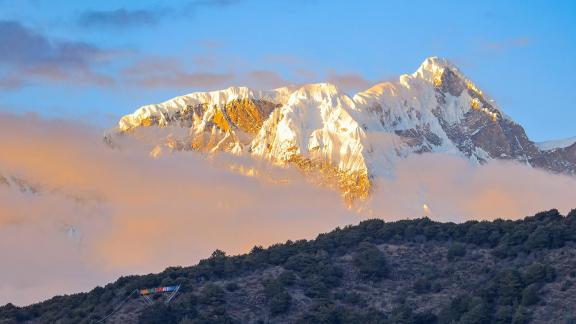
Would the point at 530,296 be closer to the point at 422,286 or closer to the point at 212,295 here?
the point at 422,286

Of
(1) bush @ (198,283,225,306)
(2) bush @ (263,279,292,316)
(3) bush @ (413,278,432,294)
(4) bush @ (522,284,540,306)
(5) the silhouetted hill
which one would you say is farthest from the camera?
(3) bush @ (413,278,432,294)

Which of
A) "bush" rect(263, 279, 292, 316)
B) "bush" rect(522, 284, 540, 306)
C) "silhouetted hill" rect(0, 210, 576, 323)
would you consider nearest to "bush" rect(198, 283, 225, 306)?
"silhouetted hill" rect(0, 210, 576, 323)

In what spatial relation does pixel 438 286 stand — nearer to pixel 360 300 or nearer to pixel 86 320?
pixel 360 300

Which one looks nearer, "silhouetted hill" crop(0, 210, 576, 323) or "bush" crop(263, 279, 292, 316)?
"silhouetted hill" crop(0, 210, 576, 323)

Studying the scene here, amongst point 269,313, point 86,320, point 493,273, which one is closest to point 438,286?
point 493,273

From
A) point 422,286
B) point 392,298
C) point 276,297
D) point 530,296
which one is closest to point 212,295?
point 276,297

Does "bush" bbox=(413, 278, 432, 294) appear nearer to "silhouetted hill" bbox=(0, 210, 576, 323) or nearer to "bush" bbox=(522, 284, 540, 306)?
"silhouetted hill" bbox=(0, 210, 576, 323)

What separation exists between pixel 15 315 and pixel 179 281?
17.7 metres

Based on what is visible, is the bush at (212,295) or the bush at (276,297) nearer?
the bush at (276,297)

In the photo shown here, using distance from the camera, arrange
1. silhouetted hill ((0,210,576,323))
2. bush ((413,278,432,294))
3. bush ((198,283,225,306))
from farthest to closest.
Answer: bush ((413,278,432,294)), bush ((198,283,225,306)), silhouetted hill ((0,210,576,323))

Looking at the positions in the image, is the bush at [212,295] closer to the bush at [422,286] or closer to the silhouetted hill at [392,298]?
the silhouetted hill at [392,298]

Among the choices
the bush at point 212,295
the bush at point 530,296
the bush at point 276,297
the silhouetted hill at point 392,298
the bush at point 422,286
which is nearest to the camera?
the bush at point 530,296

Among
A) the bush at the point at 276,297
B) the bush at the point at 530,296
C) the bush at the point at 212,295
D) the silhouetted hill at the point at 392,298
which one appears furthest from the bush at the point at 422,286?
the bush at the point at 212,295

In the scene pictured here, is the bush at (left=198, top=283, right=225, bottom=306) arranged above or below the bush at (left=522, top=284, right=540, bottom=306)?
above
